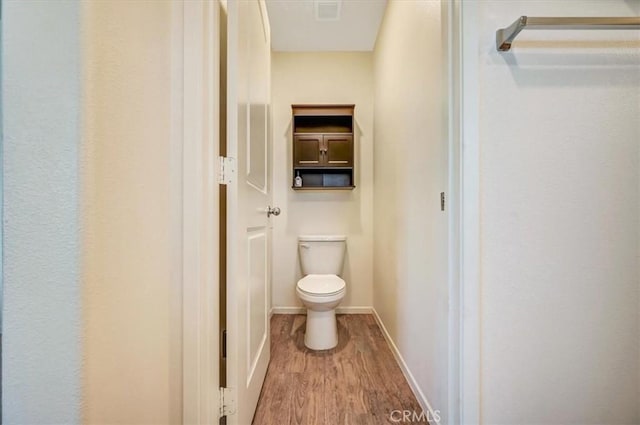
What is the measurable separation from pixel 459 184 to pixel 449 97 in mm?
289

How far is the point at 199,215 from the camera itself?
801 mm

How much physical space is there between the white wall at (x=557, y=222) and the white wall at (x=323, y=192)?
1.62m

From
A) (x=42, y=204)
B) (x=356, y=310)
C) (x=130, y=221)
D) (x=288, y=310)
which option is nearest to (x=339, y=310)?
(x=356, y=310)

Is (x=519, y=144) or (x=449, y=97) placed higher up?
(x=449, y=97)

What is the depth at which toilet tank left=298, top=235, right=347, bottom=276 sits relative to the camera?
7.29 ft

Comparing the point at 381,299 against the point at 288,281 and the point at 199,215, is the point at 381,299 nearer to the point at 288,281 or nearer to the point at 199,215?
the point at 288,281

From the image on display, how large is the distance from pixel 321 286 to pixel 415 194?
88cm

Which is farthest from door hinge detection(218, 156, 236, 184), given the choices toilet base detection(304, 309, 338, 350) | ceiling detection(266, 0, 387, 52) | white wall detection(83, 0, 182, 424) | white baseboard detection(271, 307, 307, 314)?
white baseboard detection(271, 307, 307, 314)

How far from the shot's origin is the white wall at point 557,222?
0.85 metres

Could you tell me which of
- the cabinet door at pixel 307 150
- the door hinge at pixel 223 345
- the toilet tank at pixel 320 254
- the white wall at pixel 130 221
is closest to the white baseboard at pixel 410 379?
the toilet tank at pixel 320 254

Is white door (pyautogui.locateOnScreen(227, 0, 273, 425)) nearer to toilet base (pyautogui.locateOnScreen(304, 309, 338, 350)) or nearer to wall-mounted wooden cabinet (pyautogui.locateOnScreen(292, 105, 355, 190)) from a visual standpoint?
toilet base (pyautogui.locateOnScreen(304, 309, 338, 350))

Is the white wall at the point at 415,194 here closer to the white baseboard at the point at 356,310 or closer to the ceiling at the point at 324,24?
the ceiling at the point at 324,24

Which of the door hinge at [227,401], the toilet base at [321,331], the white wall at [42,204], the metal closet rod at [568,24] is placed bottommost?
the toilet base at [321,331]

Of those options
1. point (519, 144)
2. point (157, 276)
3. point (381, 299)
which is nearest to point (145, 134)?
point (157, 276)
